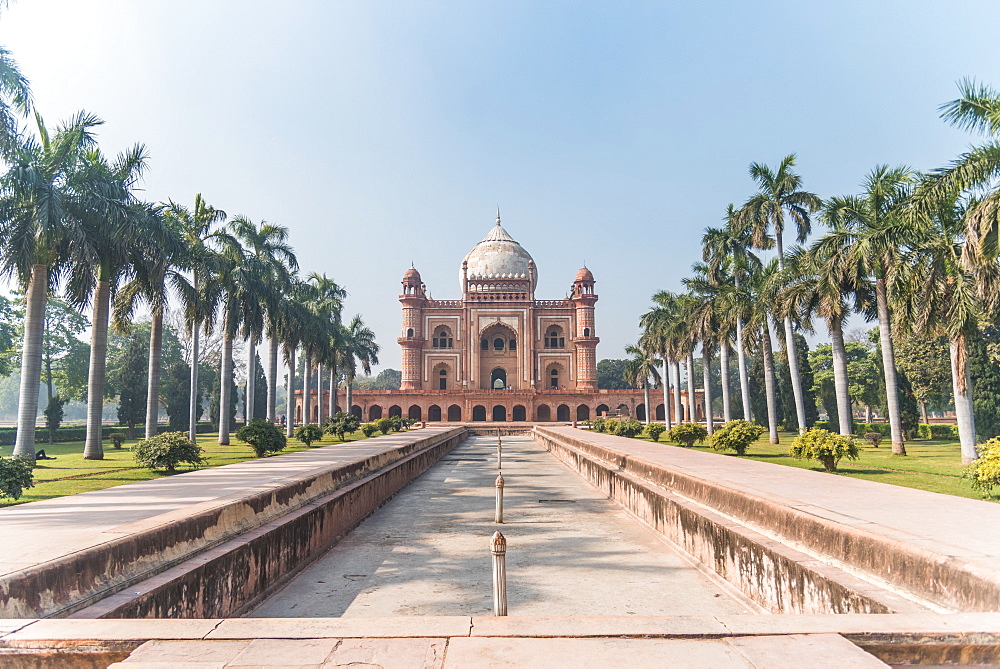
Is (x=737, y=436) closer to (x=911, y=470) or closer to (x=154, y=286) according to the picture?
(x=911, y=470)

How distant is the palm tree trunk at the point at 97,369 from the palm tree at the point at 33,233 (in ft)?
6.46

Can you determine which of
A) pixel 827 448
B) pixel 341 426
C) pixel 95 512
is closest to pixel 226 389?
pixel 341 426

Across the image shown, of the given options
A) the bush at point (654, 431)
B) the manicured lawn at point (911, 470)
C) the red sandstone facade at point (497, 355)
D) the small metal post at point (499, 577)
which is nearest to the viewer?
the small metal post at point (499, 577)

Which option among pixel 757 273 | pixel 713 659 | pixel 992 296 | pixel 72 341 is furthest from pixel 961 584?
pixel 72 341

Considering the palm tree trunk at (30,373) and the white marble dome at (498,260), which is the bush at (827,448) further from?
the white marble dome at (498,260)

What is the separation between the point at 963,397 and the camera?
50.2 ft

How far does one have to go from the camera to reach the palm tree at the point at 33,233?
14828 mm

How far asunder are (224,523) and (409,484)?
402 inches

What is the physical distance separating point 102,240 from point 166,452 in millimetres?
6584

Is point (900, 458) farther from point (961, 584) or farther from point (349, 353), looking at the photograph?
point (349, 353)

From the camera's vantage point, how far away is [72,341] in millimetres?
40781

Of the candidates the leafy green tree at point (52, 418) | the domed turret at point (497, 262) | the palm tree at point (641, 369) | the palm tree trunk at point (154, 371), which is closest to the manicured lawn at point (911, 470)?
the palm tree trunk at point (154, 371)

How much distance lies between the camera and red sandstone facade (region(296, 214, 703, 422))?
55.2 meters

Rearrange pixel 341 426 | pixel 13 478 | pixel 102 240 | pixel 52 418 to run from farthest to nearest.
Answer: pixel 52 418, pixel 341 426, pixel 102 240, pixel 13 478
